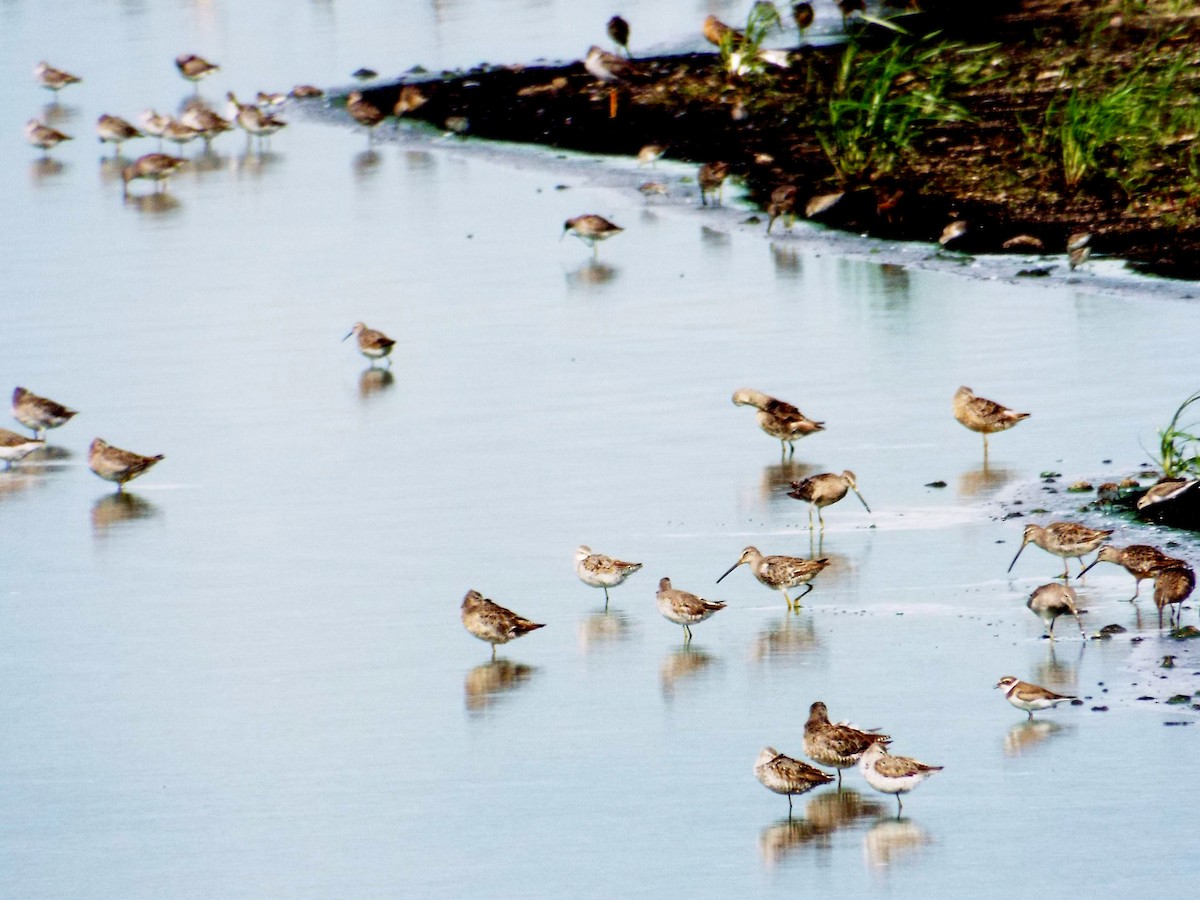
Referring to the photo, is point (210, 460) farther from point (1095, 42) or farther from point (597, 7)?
point (597, 7)

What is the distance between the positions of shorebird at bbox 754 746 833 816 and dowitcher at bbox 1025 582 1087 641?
2.15 meters

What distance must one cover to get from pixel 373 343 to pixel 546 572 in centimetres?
591

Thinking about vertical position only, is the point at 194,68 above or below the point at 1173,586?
above

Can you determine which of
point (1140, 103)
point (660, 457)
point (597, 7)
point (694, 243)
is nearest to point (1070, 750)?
point (660, 457)

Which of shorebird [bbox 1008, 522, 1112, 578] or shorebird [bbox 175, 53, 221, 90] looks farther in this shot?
shorebird [bbox 175, 53, 221, 90]

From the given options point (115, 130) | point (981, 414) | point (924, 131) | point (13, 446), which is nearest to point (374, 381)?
point (13, 446)

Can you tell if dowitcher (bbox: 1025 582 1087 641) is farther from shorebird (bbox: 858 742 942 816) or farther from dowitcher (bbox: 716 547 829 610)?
shorebird (bbox: 858 742 942 816)

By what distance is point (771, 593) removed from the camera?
40.2 feet

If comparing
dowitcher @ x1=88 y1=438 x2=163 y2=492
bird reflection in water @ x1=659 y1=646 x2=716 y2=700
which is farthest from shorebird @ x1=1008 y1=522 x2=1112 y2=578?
dowitcher @ x1=88 y1=438 x2=163 y2=492

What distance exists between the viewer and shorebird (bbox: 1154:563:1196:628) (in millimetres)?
10680

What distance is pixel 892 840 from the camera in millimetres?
8703

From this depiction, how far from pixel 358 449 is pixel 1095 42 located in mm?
17522

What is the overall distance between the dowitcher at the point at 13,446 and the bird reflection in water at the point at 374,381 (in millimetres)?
2574

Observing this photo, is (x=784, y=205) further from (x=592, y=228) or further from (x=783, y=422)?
(x=783, y=422)
